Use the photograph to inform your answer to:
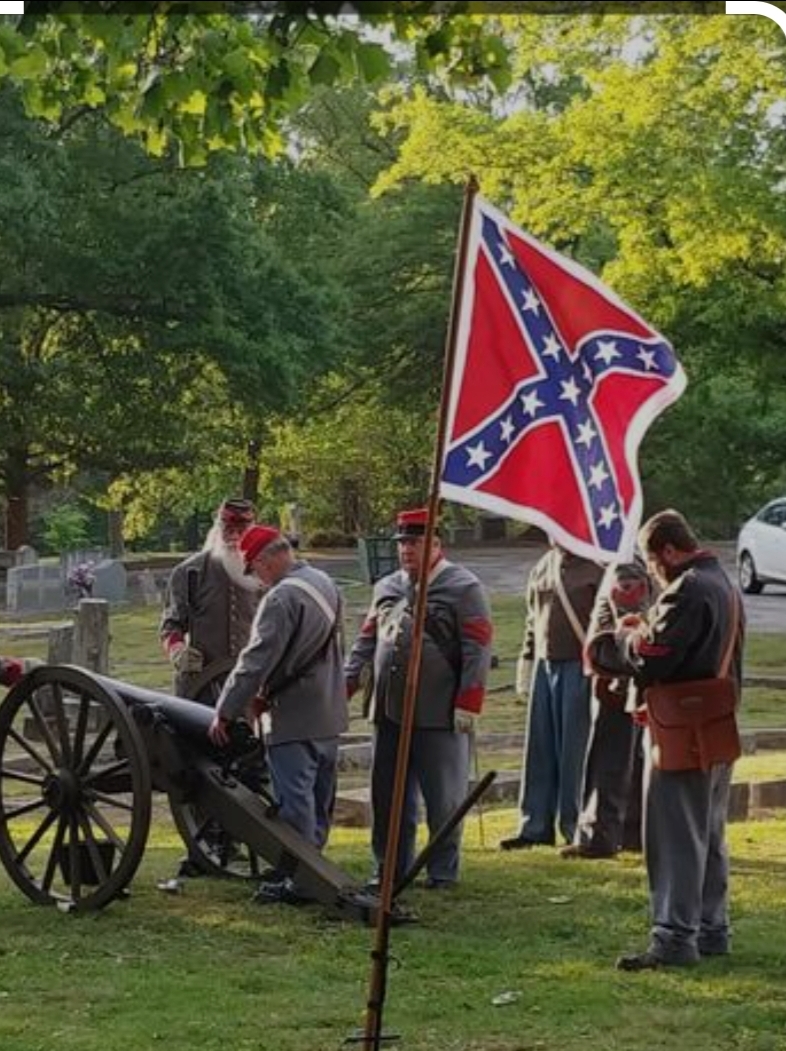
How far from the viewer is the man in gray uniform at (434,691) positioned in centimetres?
871

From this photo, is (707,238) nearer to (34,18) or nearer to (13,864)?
(13,864)

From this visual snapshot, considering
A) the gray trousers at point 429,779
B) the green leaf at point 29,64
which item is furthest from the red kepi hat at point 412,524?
the green leaf at point 29,64

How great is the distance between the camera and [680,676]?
713cm

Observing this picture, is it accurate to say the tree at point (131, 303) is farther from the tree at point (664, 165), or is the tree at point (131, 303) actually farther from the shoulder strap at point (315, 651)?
the shoulder strap at point (315, 651)

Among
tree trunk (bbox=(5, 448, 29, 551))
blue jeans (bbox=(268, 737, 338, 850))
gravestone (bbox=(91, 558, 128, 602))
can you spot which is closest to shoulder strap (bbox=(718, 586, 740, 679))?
blue jeans (bbox=(268, 737, 338, 850))

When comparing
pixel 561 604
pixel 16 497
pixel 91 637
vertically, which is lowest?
pixel 91 637

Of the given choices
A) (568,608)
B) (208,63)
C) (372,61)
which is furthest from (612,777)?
(372,61)

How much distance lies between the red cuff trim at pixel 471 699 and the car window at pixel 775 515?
2042 cm

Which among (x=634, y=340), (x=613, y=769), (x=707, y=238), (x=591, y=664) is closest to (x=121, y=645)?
(x=707, y=238)

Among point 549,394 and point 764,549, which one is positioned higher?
point 549,394

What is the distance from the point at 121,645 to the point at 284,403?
37.6 ft

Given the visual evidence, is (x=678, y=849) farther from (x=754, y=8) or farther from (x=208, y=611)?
(x=754, y=8)

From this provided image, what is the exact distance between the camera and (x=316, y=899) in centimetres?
831

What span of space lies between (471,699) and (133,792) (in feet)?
4.94
